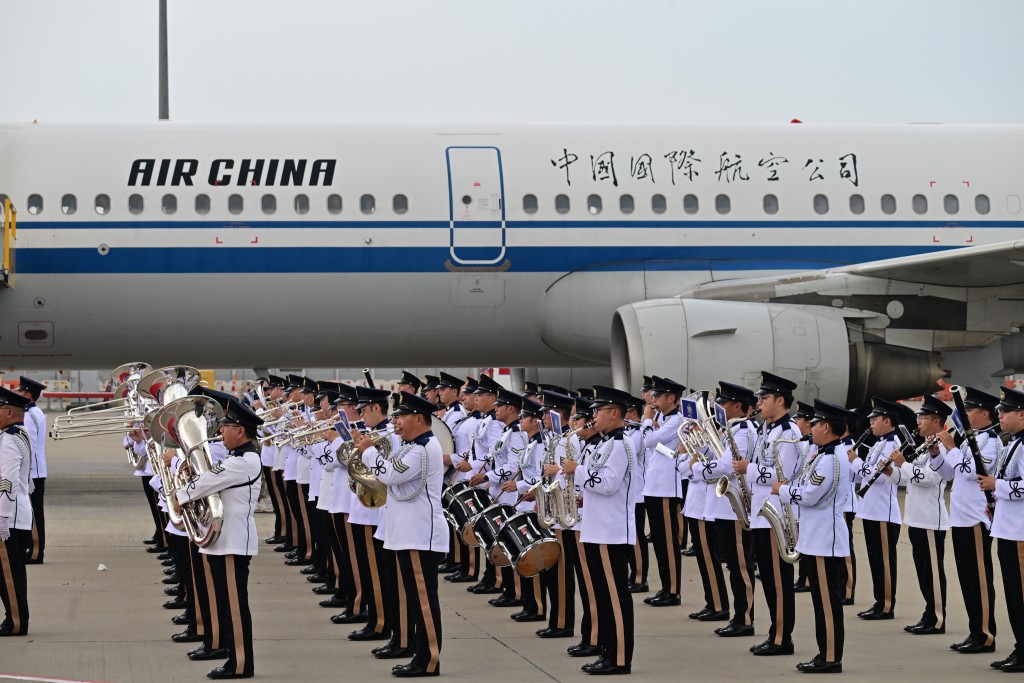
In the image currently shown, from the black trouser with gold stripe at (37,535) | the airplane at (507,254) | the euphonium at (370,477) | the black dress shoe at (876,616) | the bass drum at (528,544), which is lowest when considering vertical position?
the black dress shoe at (876,616)

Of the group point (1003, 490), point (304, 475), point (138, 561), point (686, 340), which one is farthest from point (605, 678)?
point (686, 340)

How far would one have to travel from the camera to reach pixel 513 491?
11.2 m

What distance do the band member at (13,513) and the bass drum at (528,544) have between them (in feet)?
10.5

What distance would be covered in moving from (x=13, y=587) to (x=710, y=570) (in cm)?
493

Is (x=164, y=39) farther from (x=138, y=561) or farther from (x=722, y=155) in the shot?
(x=138, y=561)

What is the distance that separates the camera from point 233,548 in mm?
8352

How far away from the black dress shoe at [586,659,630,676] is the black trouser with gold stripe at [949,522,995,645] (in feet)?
7.82

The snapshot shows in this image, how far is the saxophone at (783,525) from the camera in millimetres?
9016

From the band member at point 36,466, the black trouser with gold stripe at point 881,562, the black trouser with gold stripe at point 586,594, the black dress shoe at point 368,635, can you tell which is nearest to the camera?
the black trouser with gold stripe at point 586,594

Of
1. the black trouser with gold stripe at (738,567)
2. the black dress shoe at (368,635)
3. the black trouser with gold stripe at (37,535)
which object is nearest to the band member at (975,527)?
the black trouser with gold stripe at (738,567)

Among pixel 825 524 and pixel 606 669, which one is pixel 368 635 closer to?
pixel 606 669

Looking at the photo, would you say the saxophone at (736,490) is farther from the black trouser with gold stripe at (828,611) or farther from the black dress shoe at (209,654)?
the black dress shoe at (209,654)

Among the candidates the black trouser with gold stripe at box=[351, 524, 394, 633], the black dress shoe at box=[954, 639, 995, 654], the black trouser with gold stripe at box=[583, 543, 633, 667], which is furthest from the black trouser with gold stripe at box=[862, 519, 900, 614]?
the black trouser with gold stripe at box=[351, 524, 394, 633]

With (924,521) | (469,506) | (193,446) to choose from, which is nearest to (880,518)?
(924,521)
